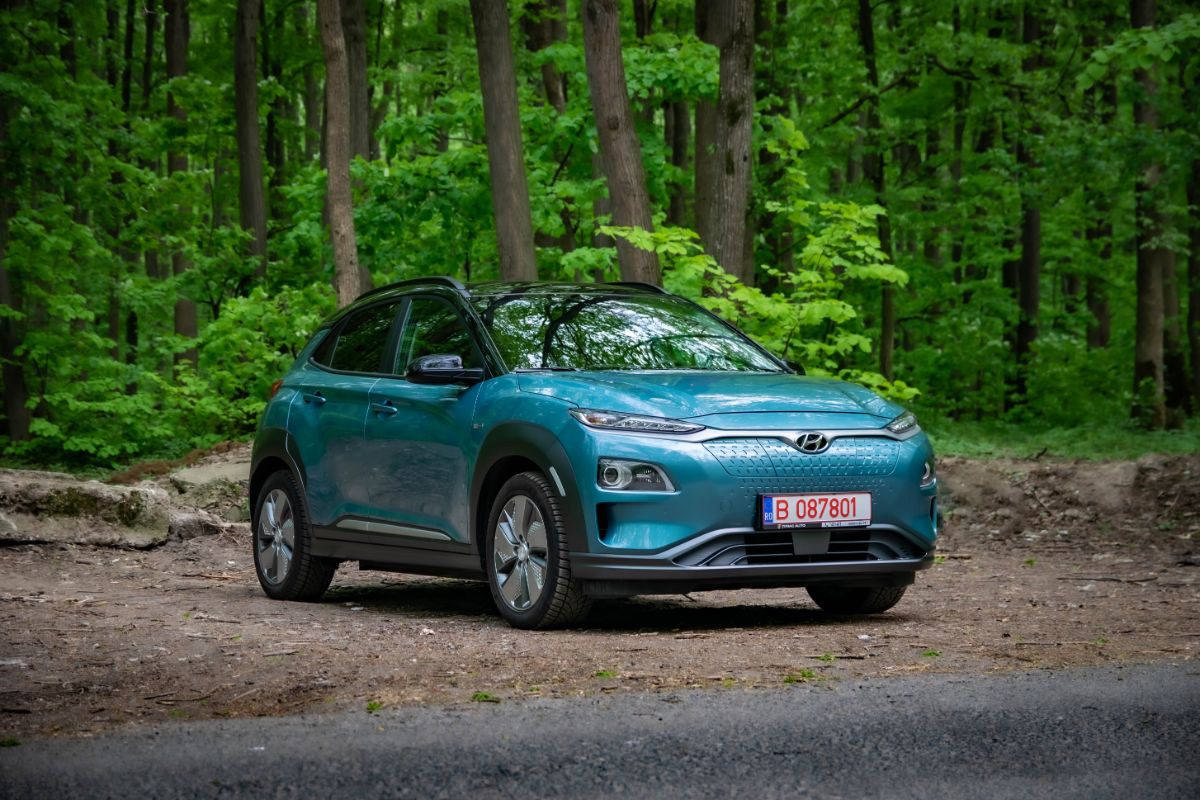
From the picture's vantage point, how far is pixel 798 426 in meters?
7.18

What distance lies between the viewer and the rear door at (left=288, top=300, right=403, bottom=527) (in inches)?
348

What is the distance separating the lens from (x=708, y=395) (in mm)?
7340

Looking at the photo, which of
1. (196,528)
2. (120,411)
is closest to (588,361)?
(196,528)

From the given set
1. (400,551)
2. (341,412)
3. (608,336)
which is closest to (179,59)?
(341,412)

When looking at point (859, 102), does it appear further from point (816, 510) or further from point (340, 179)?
point (816, 510)

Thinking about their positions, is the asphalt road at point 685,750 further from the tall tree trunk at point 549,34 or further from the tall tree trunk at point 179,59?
the tall tree trunk at point 179,59

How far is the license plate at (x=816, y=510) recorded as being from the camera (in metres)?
7.06

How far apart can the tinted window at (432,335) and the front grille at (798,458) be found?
5.70 ft

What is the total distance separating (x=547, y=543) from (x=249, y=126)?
2112cm

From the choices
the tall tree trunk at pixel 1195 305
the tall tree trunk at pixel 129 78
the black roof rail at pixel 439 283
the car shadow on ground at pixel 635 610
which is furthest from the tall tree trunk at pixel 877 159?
the black roof rail at pixel 439 283

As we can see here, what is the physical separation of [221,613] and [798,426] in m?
3.73

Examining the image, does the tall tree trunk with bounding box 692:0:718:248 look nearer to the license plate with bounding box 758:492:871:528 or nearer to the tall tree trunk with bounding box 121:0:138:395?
the license plate with bounding box 758:492:871:528

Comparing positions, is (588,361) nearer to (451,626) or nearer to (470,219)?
(451,626)

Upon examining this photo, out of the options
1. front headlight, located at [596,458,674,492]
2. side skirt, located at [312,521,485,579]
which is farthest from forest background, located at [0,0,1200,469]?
front headlight, located at [596,458,674,492]
